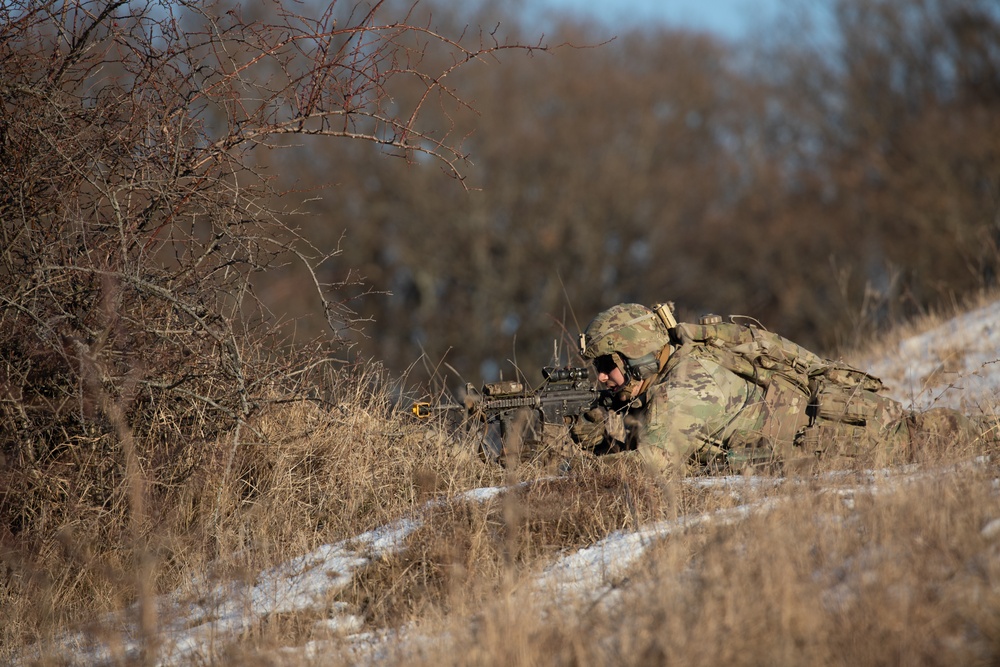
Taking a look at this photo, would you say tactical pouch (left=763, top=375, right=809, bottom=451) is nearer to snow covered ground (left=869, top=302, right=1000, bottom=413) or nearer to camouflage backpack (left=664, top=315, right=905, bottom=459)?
camouflage backpack (left=664, top=315, right=905, bottom=459)

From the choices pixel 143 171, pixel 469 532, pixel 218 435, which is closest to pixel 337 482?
pixel 218 435

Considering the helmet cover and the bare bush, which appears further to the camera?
the helmet cover

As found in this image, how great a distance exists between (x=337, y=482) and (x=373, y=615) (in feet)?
3.82

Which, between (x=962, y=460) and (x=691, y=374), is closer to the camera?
(x=962, y=460)

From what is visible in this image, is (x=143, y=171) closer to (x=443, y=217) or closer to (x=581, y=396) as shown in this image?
(x=581, y=396)

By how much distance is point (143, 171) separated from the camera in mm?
5309

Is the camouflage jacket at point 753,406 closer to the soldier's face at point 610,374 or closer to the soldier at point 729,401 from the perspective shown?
the soldier at point 729,401

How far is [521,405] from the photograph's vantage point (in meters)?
5.86

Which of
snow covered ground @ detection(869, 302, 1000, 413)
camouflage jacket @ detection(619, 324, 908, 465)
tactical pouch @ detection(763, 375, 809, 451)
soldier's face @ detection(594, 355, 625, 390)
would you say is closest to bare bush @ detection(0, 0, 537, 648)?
soldier's face @ detection(594, 355, 625, 390)

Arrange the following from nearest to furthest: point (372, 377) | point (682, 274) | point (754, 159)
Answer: point (372, 377) < point (682, 274) < point (754, 159)

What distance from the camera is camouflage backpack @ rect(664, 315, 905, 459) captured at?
5.80 m

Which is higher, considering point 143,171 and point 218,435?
point 143,171

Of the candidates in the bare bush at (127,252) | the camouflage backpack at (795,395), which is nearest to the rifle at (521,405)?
the camouflage backpack at (795,395)

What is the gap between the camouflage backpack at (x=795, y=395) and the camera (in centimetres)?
580
